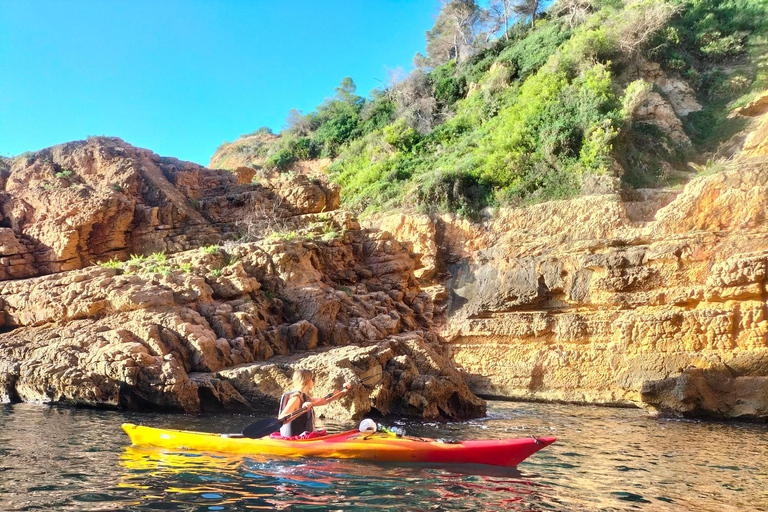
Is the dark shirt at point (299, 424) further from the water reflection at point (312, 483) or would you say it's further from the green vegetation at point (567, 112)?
the green vegetation at point (567, 112)

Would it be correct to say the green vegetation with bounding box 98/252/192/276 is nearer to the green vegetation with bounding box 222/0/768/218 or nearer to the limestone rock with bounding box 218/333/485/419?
the limestone rock with bounding box 218/333/485/419

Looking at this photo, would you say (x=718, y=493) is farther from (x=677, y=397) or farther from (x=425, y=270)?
(x=425, y=270)

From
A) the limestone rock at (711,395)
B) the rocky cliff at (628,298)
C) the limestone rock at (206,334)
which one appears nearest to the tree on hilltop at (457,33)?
the rocky cliff at (628,298)

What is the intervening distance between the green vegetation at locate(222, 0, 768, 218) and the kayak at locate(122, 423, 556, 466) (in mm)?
10539

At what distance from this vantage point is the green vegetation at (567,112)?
16094 millimetres

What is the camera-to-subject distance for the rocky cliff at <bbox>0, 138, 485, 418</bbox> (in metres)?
10.1

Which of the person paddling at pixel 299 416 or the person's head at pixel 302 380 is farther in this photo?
the person's head at pixel 302 380

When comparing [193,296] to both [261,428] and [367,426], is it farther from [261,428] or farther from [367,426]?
[367,426]

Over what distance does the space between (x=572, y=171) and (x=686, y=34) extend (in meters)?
8.82

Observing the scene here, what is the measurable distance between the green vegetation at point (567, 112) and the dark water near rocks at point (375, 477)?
9.27 m

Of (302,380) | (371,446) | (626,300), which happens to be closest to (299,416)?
(302,380)

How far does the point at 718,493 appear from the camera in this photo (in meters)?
5.36

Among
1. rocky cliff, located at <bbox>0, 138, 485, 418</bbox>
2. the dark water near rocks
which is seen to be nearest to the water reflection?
the dark water near rocks

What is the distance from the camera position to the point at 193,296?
11828 millimetres
